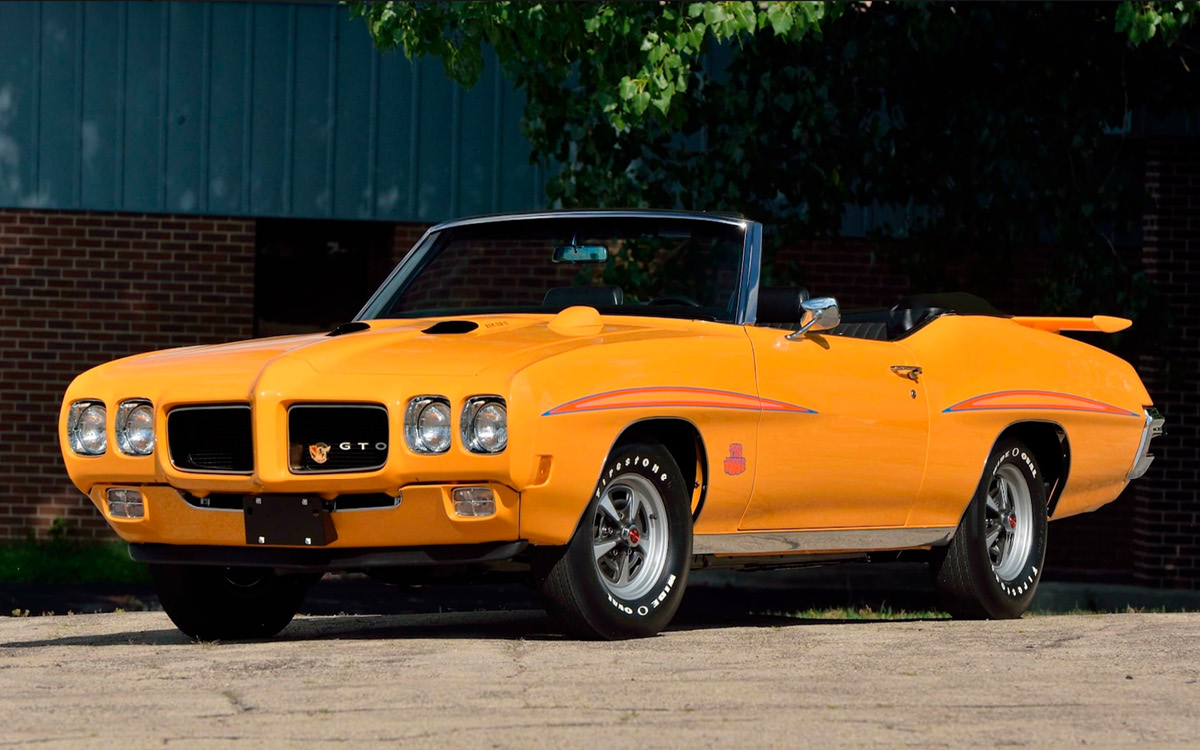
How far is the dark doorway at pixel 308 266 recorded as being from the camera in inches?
701

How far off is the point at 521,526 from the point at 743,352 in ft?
4.57

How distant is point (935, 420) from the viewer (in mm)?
8719

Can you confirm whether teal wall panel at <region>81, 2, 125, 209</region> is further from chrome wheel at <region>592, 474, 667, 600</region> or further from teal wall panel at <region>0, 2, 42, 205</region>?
chrome wheel at <region>592, 474, 667, 600</region>

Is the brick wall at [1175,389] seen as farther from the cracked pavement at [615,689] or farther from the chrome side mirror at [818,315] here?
the chrome side mirror at [818,315]

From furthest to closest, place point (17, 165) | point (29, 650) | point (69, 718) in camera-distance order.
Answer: point (17, 165) → point (29, 650) → point (69, 718)

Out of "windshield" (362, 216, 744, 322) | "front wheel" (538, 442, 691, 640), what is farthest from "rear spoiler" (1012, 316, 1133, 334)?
"front wheel" (538, 442, 691, 640)

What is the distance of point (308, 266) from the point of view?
17.9 m

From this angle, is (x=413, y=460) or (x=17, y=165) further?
(x=17, y=165)

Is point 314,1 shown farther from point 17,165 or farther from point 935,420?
point 935,420

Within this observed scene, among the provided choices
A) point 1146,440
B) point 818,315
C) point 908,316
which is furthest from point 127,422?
point 1146,440

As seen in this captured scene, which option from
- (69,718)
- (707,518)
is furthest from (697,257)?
(69,718)

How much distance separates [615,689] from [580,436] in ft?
3.72

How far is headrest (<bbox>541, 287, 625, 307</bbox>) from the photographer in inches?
320

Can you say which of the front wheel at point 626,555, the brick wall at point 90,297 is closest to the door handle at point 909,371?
the front wheel at point 626,555
